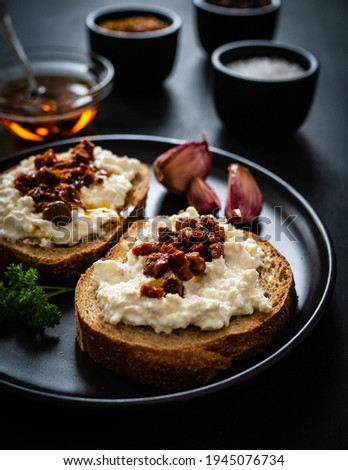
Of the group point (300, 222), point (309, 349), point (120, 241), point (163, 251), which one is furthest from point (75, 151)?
point (309, 349)

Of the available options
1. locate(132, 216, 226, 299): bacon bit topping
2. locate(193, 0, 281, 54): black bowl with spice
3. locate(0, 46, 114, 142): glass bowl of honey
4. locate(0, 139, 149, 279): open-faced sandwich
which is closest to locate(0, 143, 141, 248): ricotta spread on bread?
locate(0, 139, 149, 279): open-faced sandwich

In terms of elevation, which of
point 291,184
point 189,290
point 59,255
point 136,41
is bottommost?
point 291,184

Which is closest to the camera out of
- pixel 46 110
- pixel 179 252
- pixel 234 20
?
pixel 179 252

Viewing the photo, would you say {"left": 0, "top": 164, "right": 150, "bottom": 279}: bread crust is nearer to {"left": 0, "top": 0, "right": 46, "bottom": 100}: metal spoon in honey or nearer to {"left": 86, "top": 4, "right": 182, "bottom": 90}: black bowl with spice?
{"left": 0, "top": 0, "right": 46, "bottom": 100}: metal spoon in honey

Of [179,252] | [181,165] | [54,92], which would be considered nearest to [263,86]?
[181,165]

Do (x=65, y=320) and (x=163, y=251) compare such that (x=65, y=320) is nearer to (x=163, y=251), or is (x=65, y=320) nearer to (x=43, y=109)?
(x=163, y=251)

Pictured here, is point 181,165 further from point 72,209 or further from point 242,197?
point 72,209
